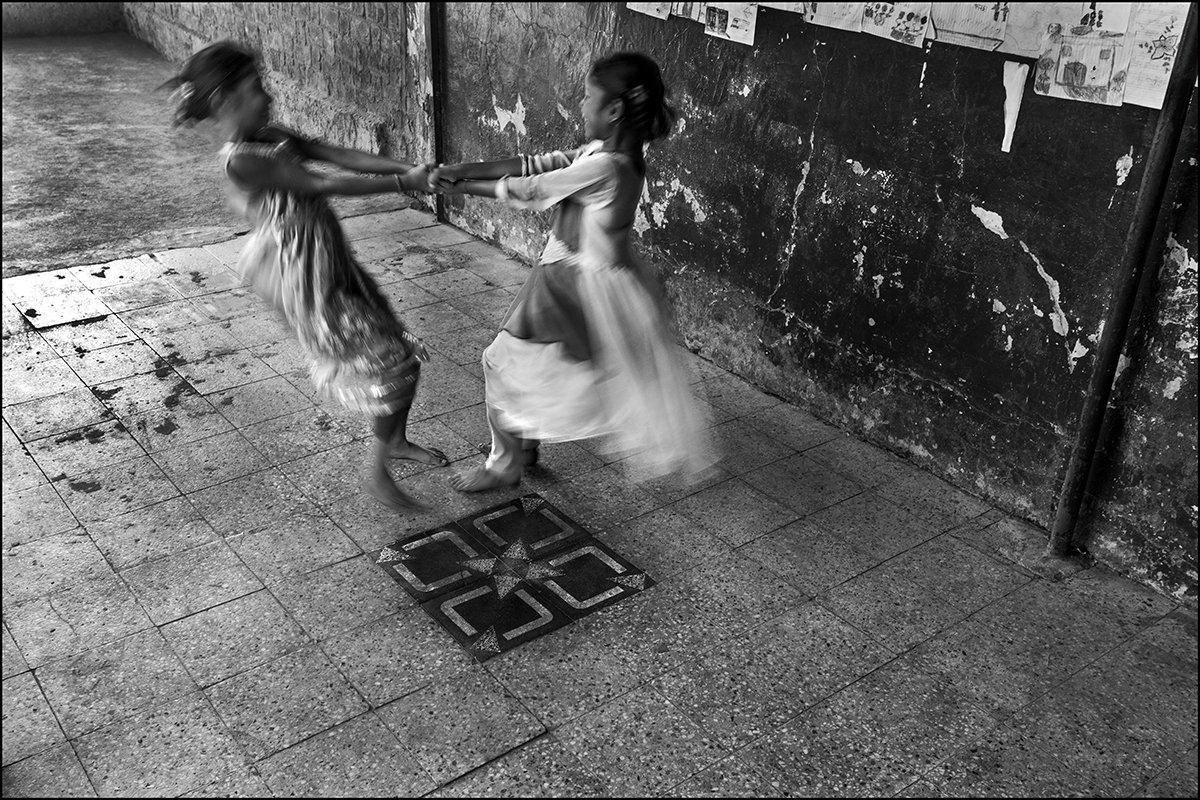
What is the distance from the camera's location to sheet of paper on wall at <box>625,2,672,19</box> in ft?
16.7

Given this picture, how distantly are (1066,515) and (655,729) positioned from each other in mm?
1845

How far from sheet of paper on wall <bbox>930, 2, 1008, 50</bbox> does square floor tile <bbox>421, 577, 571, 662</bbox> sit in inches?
101

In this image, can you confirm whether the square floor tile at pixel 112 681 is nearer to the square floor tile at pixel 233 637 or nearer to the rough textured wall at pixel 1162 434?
the square floor tile at pixel 233 637

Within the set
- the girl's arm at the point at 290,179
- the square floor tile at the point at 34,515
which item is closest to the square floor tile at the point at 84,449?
the square floor tile at the point at 34,515

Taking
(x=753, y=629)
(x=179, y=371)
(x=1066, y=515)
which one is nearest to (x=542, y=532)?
(x=753, y=629)

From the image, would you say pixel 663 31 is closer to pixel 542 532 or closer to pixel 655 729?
pixel 542 532

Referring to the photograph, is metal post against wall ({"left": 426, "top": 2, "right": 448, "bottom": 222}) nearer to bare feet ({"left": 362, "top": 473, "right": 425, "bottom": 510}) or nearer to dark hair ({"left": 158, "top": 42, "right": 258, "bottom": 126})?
dark hair ({"left": 158, "top": 42, "right": 258, "bottom": 126})

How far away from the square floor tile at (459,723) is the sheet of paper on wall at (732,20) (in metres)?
3.09

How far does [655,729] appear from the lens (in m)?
3.07

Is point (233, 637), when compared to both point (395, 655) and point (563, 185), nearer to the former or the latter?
point (395, 655)

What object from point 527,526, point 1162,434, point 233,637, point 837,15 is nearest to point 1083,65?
point 837,15

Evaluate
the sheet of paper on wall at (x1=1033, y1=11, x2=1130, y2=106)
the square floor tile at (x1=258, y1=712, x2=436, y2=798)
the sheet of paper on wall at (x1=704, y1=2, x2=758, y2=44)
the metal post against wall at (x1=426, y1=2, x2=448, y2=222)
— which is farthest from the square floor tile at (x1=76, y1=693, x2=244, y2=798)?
the metal post against wall at (x1=426, y1=2, x2=448, y2=222)

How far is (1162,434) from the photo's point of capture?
12.0 ft

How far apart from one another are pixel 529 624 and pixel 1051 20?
2.76 metres
